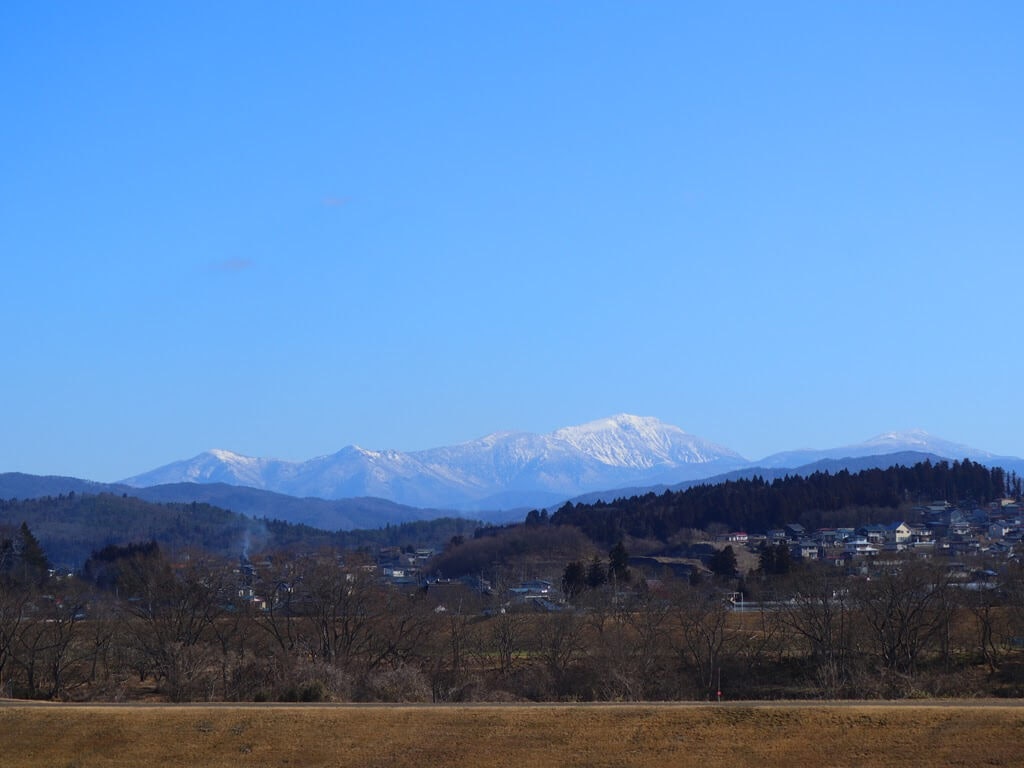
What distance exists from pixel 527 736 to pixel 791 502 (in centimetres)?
10638

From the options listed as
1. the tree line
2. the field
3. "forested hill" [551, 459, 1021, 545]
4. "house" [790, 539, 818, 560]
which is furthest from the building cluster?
the field

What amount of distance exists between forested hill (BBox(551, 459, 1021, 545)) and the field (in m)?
91.5

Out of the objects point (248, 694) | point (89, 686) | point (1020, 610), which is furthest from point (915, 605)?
point (89, 686)

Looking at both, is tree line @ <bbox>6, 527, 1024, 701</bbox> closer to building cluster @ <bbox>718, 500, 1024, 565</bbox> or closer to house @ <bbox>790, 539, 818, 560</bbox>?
building cluster @ <bbox>718, 500, 1024, 565</bbox>

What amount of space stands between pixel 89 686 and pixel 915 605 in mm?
35200

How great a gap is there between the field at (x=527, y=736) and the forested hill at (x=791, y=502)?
91.5 m

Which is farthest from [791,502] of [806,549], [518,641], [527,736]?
[527,736]

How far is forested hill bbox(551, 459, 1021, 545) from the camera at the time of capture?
126m

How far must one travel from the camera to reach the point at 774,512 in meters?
129

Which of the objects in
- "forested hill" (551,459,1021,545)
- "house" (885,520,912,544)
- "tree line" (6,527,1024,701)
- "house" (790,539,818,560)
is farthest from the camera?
"forested hill" (551,459,1021,545)

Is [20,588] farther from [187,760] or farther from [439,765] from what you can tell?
[439,765]

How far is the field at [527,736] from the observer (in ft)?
88.4

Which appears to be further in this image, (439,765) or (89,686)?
(89,686)

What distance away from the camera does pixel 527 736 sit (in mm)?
28750
